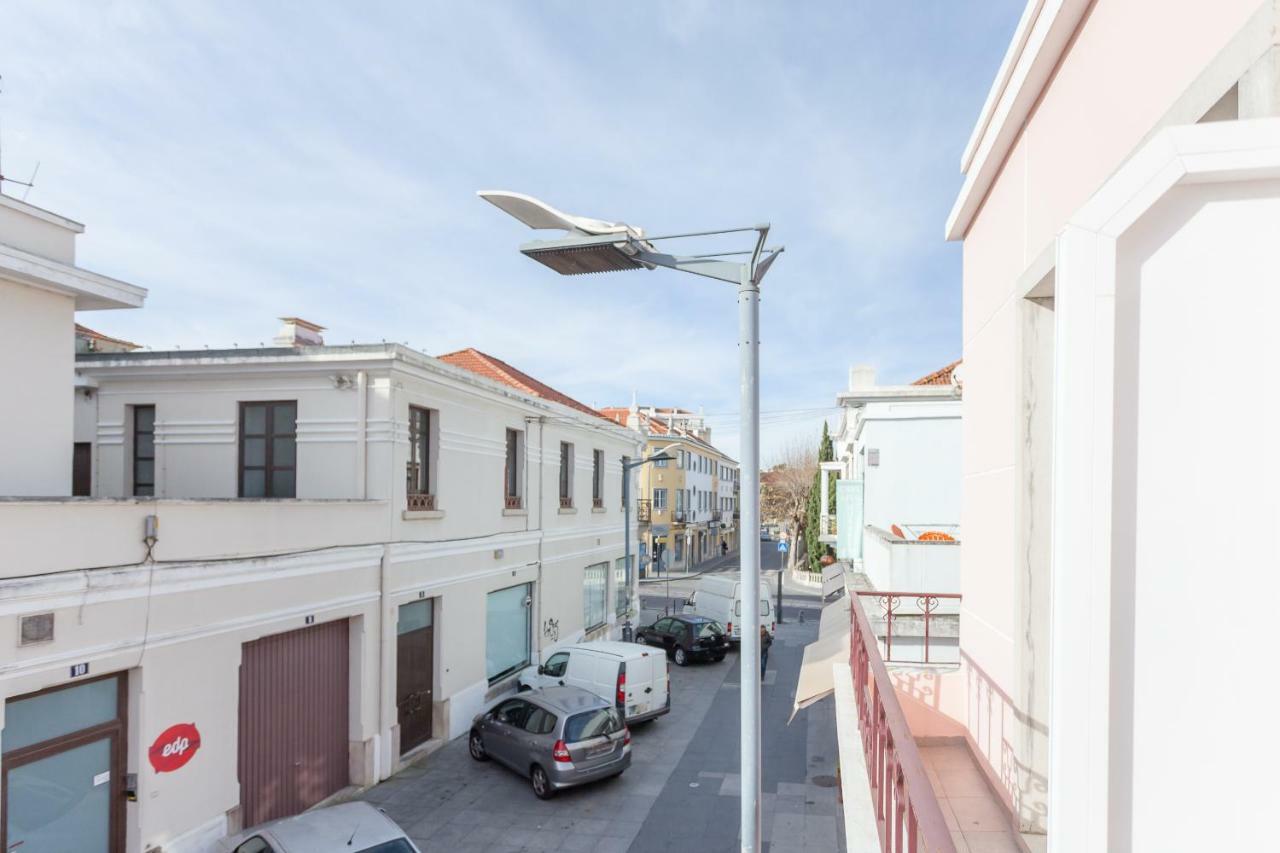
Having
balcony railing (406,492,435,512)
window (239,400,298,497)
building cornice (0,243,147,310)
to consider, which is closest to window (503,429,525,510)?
balcony railing (406,492,435,512)

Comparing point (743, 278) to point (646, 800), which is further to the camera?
point (646, 800)

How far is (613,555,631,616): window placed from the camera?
26.8 m

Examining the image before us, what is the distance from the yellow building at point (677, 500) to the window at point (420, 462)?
29.5 metres

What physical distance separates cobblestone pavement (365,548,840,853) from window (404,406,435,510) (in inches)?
197

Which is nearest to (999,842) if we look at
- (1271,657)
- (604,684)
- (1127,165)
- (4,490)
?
(1271,657)

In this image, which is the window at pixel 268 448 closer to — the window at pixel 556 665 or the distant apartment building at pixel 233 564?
the distant apartment building at pixel 233 564

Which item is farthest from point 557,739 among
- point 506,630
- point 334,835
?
point 506,630

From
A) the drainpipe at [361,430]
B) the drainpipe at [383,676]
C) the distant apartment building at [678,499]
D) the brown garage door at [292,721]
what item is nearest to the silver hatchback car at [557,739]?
the drainpipe at [383,676]

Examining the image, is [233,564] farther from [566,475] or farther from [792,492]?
[792,492]

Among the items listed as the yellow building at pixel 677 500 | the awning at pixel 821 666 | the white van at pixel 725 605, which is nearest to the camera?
the awning at pixel 821 666

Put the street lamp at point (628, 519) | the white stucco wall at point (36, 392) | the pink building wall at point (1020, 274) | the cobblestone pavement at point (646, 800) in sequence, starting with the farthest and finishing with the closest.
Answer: the street lamp at point (628, 519), the cobblestone pavement at point (646, 800), the white stucco wall at point (36, 392), the pink building wall at point (1020, 274)

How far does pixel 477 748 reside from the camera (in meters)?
14.8

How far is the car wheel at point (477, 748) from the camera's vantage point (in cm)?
1477

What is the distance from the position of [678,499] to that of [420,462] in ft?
138
